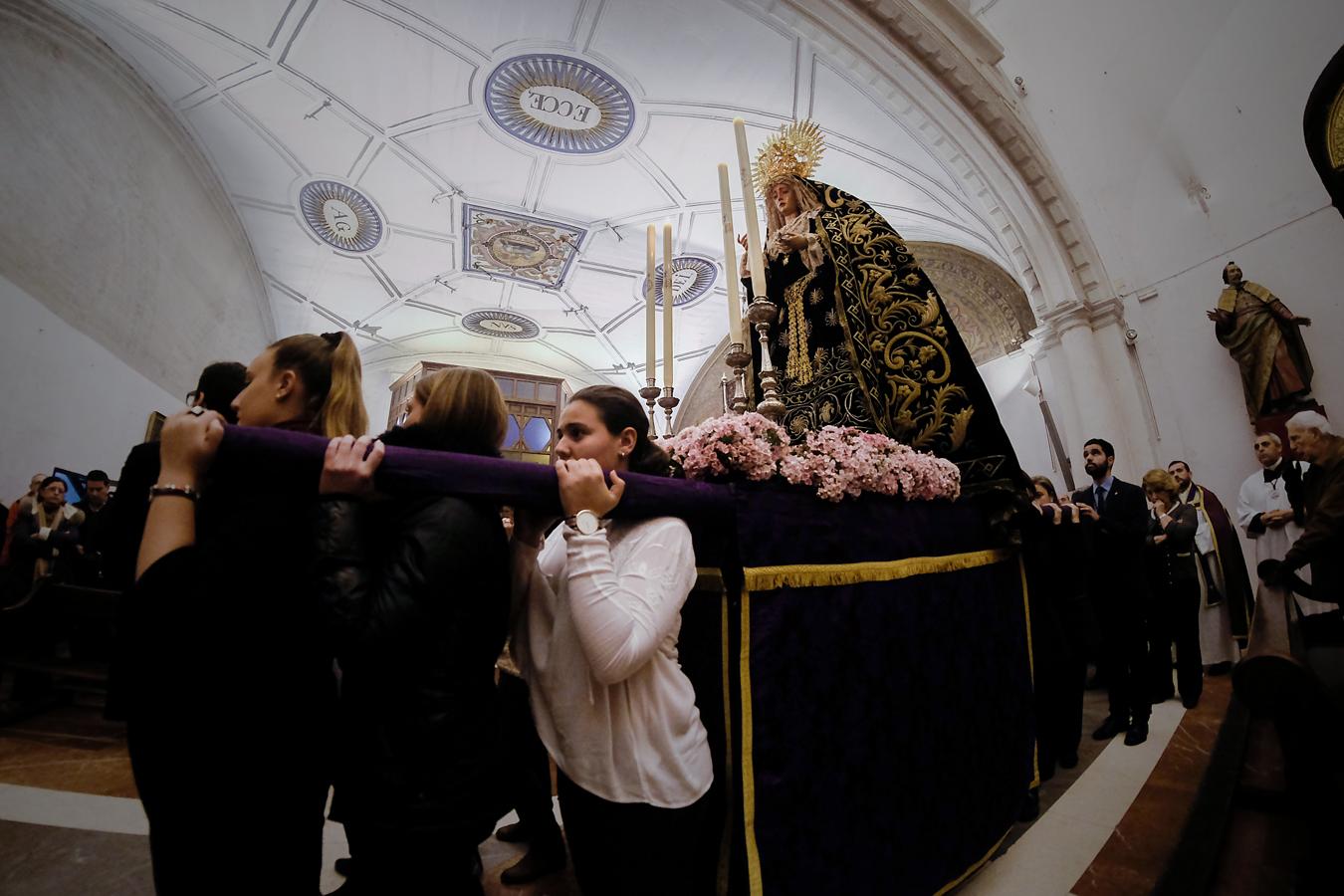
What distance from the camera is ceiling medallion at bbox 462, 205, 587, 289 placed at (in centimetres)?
844

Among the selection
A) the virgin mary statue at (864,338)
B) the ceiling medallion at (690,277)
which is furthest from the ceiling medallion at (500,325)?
the virgin mary statue at (864,338)

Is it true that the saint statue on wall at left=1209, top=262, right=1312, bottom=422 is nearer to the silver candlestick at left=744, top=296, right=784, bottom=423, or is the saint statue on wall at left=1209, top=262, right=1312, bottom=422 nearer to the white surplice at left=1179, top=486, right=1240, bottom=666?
the white surplice at left=1179, top=486, right=1240, bottom=666

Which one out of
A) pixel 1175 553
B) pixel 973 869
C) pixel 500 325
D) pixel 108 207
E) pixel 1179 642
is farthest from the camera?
pixel 500 325

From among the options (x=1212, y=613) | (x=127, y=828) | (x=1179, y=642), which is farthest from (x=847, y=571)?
(x=1212, y=613)

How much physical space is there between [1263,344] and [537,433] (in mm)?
12178

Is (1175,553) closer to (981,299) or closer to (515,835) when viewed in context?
(515,835)

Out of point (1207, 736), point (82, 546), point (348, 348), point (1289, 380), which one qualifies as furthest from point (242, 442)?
point (1289, 380)

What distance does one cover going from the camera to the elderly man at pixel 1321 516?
237cm

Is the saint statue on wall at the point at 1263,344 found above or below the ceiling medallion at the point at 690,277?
below

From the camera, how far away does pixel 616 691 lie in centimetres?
106

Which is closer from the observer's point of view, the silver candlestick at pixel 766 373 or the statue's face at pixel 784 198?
the silver candlestick at pixel 766 373

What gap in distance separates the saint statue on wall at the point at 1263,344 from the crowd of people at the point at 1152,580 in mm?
513

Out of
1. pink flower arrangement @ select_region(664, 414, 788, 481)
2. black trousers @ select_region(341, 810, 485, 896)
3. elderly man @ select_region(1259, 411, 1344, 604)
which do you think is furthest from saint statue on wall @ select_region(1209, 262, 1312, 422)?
black trousers @ select_region(341, 810, 485, 896)

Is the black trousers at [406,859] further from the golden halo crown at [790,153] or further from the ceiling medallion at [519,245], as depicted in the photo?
the ceiling medallion at [519,245]
